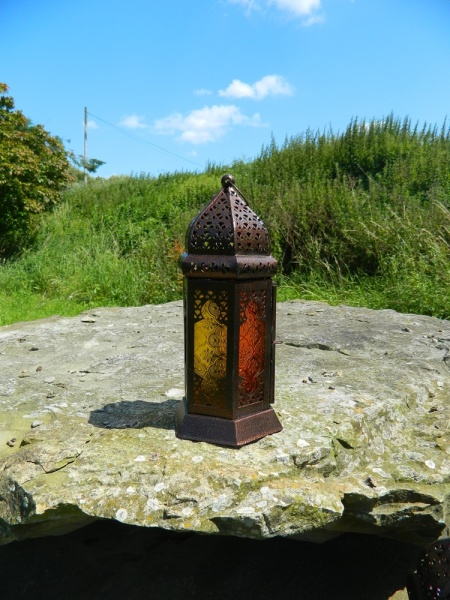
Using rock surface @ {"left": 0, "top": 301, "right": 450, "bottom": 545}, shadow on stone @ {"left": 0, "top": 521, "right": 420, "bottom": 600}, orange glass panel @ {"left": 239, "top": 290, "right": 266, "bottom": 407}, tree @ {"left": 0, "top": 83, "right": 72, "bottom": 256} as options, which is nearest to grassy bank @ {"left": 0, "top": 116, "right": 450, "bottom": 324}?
tree @ {"left": 0, "top": 83, "right": 72, "bottom": 256}

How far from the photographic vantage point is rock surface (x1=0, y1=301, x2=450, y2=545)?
1.68 m

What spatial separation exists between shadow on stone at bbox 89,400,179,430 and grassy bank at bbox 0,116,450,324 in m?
3.52

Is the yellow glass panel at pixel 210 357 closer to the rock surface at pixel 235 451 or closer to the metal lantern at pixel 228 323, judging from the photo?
the metal lantern at pixel 228 323

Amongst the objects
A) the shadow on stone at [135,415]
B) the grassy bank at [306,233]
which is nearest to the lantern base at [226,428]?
the shadow on stone at [135,415]

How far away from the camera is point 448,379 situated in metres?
2.88

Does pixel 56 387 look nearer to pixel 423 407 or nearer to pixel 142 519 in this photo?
pixel 142 519

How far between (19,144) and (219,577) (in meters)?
8.61

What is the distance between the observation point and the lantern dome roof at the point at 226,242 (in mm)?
1863

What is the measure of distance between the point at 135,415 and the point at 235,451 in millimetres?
536

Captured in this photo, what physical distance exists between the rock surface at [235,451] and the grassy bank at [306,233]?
8.88 feet

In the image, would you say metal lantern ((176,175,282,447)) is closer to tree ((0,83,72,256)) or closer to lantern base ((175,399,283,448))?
lantern base ((175,399,283,448))

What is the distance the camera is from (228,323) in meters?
1.92

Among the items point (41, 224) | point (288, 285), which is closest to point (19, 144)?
point (41, 224)

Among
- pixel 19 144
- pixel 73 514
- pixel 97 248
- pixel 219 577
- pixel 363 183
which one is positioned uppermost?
pixel 19 144
